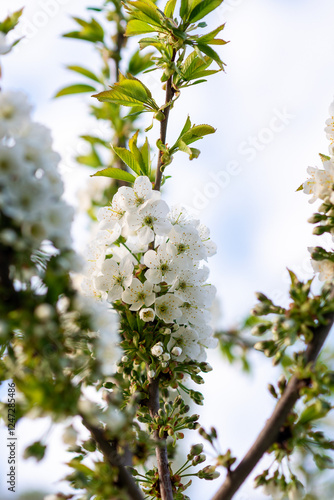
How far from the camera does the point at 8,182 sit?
32.9 inches

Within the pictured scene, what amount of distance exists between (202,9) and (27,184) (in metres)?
0.86

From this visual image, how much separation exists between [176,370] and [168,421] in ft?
0.49

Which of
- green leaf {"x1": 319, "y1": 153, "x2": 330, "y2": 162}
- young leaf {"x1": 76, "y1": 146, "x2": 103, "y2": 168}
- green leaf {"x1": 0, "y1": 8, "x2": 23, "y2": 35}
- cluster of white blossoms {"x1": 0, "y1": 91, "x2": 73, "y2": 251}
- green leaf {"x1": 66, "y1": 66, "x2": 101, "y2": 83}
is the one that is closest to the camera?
cluster of white blossoms {"x1": 0, "y1": 91, "x2": 73, "y2": 251}

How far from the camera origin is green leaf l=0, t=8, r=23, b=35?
1.19 meters

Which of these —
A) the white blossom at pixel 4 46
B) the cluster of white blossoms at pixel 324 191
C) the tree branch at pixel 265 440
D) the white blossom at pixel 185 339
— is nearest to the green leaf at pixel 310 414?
the tree branch at pixel 265 440

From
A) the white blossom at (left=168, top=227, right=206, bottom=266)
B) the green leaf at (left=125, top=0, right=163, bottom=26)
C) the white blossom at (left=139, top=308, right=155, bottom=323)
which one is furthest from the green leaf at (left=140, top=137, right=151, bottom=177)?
the white blossom at (left=139, top=308, right=155, bottom=323)

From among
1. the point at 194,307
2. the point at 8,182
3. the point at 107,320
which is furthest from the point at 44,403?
the point at 194,307

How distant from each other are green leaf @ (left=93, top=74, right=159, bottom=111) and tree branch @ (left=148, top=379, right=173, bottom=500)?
0.77m

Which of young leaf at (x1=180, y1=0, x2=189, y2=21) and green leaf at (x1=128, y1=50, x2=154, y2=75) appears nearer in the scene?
young leaf at (x1=180, y1=0, x2=189, y2=21)

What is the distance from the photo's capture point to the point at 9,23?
3.90 ft

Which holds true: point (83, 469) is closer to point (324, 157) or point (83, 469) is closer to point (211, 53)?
point (324, 157)

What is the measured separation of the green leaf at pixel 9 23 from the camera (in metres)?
1.19

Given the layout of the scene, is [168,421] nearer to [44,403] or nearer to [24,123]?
[44,403]

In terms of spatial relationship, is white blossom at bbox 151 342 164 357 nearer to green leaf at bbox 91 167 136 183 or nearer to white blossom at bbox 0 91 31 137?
green leaf at bbox 91 167 136 183
